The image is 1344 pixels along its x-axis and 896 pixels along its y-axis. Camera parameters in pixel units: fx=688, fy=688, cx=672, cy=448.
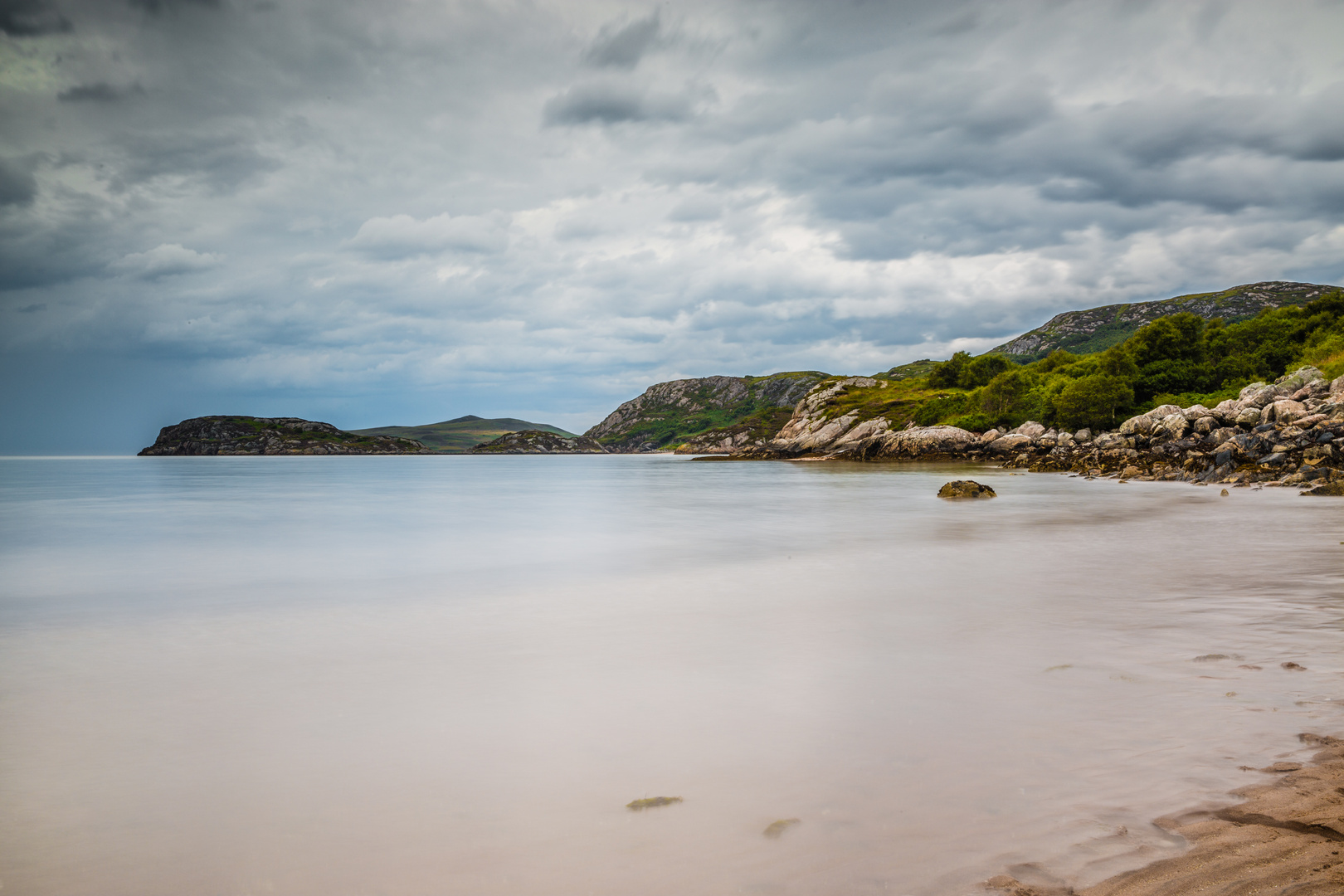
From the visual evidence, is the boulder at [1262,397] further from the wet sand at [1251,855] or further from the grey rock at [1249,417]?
the wet sand at [1251,855]

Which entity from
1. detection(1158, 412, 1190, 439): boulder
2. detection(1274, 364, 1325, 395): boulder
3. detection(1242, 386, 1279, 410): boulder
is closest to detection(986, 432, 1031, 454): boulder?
detection(1158, 412, 1190, 439): boulder

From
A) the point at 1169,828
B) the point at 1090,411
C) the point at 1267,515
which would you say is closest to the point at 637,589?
the point at 1169,828

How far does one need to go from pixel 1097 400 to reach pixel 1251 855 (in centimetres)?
7842

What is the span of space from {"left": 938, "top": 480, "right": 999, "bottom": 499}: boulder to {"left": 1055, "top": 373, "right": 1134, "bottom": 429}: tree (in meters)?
51.9

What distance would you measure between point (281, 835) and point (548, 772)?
5.23 feet

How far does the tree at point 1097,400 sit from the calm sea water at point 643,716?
209ft

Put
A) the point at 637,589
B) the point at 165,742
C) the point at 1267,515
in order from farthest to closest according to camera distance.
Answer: the point at 1267,515, the point at 637,589, the point at 165,742

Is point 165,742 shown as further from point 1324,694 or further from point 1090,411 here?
point 1090,411

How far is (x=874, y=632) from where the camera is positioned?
8.34 metres

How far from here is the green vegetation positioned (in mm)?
65062

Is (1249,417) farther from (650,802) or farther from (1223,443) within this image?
(650,802)

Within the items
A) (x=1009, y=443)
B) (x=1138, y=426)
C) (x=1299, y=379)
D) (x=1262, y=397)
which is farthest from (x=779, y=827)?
(x=1009, y=443)

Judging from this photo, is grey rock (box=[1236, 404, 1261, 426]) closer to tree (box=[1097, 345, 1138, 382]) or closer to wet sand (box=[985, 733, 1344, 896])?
tree (box=[1097, 345, 1138, 382])

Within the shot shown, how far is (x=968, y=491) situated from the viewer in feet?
92.1
